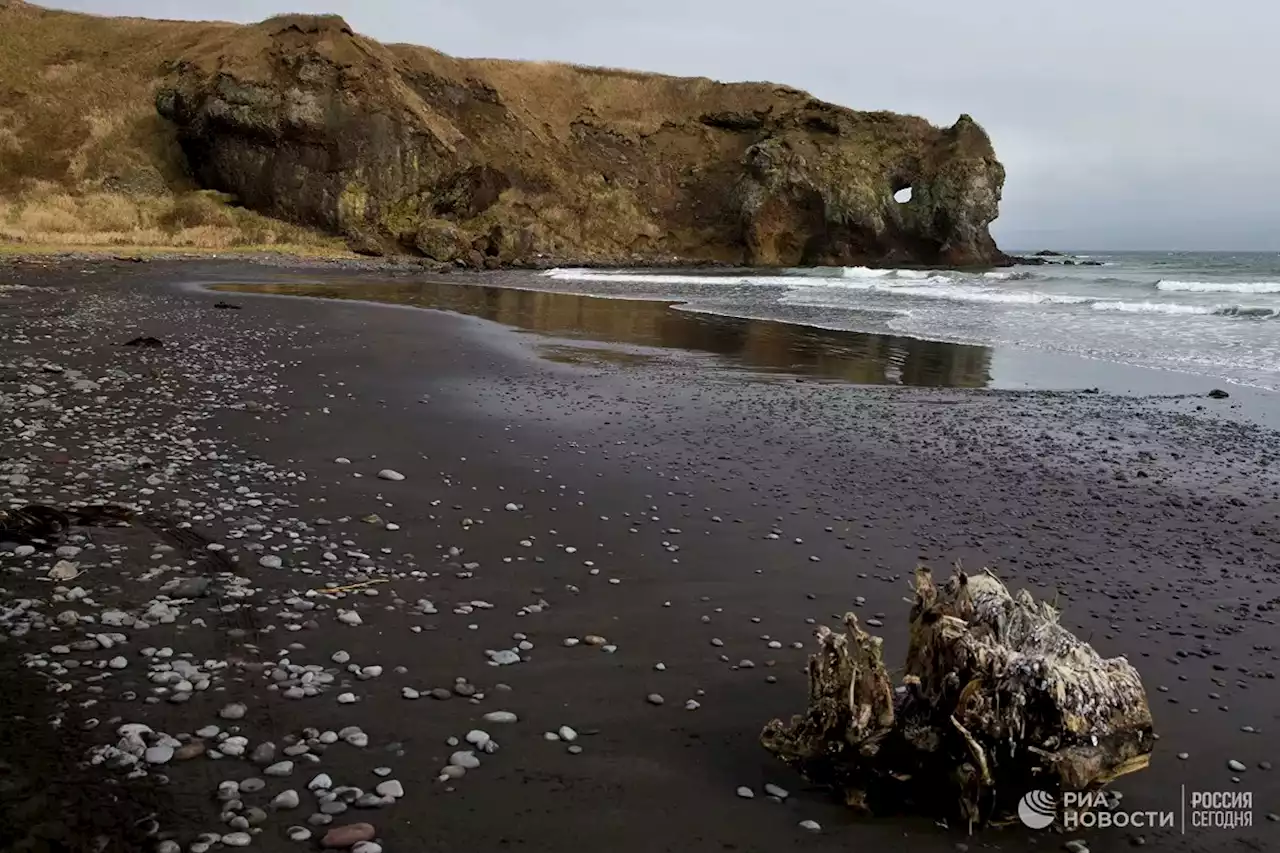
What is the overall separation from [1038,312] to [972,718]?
29.5 metres

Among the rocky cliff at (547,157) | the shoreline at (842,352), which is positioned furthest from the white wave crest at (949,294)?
the rocky cliff at (547,157)

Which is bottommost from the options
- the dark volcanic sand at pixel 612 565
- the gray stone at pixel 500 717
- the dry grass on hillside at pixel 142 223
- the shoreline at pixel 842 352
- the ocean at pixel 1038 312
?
the gray stone at pixel 500 717

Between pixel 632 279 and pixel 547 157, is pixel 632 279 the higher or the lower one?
the lower one

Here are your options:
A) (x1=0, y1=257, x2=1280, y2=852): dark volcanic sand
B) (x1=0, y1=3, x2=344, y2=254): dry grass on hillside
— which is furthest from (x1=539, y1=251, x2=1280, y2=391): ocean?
(x1=0, y1=3, x2=344, y2=254): dry grass on hillside

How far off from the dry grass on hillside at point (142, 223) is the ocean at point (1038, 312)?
18.2 m

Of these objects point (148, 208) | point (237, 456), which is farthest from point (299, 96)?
point (237, 456)

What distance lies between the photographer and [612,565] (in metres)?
6.14

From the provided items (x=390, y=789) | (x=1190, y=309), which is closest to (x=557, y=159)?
(x=1190, y=309)

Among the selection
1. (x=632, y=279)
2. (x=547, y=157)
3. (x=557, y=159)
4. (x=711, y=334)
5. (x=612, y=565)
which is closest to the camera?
(x=612, y=565)

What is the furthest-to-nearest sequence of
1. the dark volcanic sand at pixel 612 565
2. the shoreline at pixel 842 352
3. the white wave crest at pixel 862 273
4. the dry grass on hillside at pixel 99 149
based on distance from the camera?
the white wave crest at pixel 862 273, the dry grass on hillside at pixel 99 149, the shoreline at pixel 842 352, the dark volcanic sand at pixel 612 565

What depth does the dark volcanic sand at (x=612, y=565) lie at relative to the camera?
3.56m

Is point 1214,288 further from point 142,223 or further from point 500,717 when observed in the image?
point 142,223

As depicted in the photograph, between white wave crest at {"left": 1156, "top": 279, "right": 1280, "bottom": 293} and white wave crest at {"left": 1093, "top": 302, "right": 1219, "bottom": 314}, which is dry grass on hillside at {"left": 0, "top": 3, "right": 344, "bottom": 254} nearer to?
white wave crest at {"left": 1093, "top": 302, "right": 1219, "bottom": 314}

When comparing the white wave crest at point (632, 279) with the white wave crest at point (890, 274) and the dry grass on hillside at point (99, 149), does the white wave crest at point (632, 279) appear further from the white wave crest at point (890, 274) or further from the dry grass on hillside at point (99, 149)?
the dry grass on hillside at point (99, 149)
